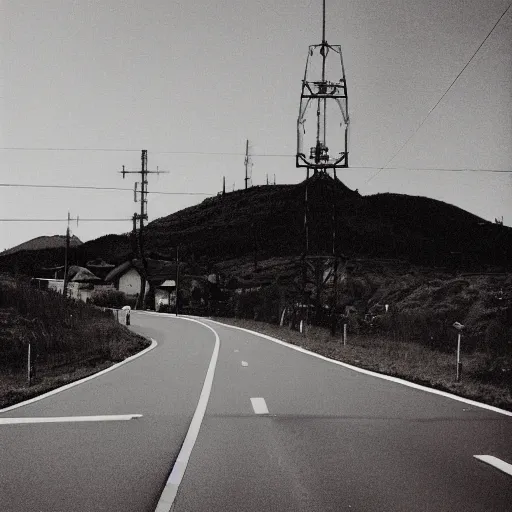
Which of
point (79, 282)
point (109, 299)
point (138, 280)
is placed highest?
point (138, 280)

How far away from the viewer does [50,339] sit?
2906cm

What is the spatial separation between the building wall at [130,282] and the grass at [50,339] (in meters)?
66.7

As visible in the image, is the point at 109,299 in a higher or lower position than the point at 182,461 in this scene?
higher

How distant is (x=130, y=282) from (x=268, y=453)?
333 feet

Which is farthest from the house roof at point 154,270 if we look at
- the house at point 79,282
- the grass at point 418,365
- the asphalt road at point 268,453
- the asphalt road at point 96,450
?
the asphalt road at point 268,453

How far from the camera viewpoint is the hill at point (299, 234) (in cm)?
12862

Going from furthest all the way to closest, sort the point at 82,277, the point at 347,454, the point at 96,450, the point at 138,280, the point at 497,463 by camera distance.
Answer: the point at 82,277, the point at 138,280, the point at 96,450, the point at 347,454, the point at 497,463

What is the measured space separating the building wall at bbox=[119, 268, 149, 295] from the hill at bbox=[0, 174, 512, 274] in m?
15.8

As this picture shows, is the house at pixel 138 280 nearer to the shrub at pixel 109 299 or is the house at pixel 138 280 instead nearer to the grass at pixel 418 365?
the shrub at pixel 109 299

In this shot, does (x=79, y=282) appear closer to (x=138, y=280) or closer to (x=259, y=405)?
(x=138, y=280)

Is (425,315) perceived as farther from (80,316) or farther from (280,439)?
(280,439)

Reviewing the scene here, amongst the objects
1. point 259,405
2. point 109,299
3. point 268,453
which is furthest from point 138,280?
point 268,453

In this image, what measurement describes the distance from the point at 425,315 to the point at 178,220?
509 ft

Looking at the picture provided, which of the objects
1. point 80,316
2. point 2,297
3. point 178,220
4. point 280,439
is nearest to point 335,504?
point 280,439
